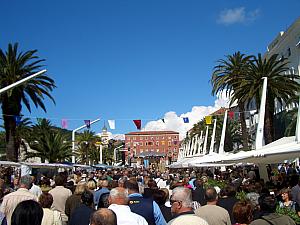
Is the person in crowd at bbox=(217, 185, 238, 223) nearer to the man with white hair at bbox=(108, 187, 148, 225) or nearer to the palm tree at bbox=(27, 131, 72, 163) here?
the man with white hair at bbox=(108, 187, 148, 225)

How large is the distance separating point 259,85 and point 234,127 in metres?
46.2

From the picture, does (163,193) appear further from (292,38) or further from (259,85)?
(292,38)

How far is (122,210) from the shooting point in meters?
5.89

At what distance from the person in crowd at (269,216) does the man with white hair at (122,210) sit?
1.66 metres

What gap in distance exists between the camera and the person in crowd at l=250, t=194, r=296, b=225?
6353 mm

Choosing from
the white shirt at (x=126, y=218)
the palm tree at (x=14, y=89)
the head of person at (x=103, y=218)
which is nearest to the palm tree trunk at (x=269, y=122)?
the palm tree at (x=14, y=89)

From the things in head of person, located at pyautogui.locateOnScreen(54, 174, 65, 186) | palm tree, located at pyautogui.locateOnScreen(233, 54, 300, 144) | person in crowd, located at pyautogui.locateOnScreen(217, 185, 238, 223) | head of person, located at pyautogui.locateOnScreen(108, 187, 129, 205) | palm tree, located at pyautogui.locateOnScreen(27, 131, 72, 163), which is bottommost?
person in crowd, located at pyautogui.locateOnScreen(217, 185, 238, 223)

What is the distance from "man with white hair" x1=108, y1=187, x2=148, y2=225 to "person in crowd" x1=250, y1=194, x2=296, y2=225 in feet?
5.45

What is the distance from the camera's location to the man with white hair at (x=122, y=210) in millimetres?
5766

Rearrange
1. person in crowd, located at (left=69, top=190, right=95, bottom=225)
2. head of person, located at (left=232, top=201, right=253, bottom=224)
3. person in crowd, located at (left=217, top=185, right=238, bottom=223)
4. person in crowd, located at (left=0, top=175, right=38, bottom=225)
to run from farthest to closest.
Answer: person in crowd, located at (left=217, top=185, right=238, bottom=223), person in crowd, located at (left=0, top=175, right=38, bottom=225), person in crowd, located at (left=69, top=190, right=95, bottom=225), head of person, located at (left=232, top=201, right=253, bottom=224)

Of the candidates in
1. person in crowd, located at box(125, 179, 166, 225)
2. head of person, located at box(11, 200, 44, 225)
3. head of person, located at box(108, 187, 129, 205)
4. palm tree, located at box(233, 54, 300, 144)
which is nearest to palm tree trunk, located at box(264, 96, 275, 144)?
palm tree, located at box(233, 54, 300, 144)

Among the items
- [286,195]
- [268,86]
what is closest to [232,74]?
[268,86]

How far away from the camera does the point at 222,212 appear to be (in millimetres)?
7102

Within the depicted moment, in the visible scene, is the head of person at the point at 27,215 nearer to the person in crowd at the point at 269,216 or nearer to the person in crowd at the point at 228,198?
the person in crowd at the point at 269,216
